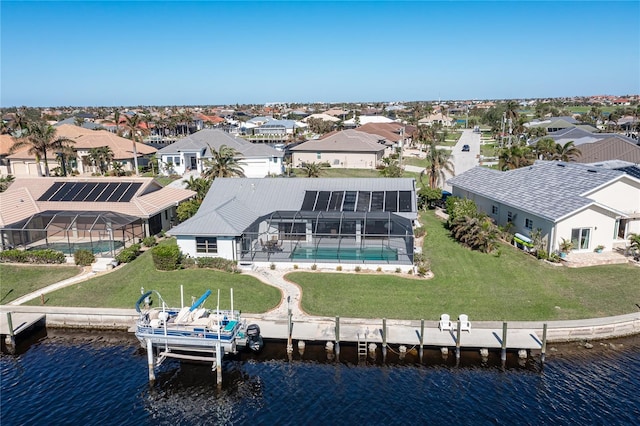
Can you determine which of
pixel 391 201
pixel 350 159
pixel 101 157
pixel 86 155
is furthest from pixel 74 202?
pixel 350 159

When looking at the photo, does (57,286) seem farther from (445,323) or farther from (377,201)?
(445,323)

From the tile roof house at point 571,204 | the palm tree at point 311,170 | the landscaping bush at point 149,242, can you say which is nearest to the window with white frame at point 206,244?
the landscaping bush at point 149,242

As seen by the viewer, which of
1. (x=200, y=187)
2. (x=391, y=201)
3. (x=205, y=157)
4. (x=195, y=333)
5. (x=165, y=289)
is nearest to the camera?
(x=195, y=333)

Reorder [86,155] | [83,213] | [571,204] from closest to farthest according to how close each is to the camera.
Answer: [571,204] < [83,213] < [86,155]

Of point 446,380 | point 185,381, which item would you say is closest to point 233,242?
point 185,381

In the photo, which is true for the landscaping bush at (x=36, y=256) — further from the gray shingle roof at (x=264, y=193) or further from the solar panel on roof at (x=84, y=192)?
the gray shingle roof at (x=264, y=193)

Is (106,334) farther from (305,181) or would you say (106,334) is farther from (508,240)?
(508,240)
